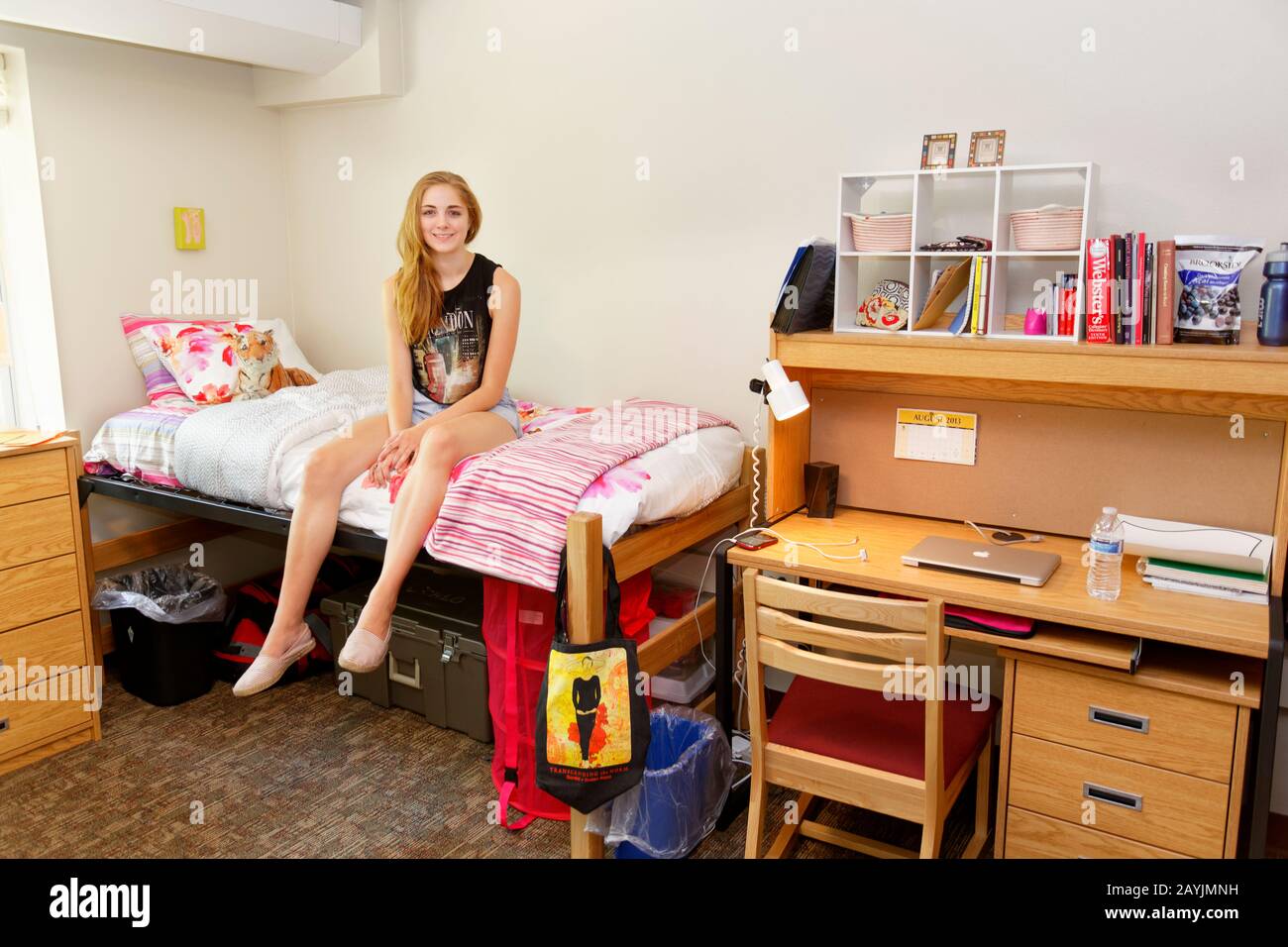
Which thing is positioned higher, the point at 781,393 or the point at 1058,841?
→ the point at 781,393

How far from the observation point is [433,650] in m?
2.89

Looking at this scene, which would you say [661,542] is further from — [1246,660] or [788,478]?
[1246,660]

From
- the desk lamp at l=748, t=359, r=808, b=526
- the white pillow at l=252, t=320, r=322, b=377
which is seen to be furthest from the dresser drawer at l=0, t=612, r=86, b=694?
the desk lamp at l=748, t=359, r=808, b=526

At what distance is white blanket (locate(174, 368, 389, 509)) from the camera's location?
2.80 metres

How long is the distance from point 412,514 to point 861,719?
3.74ft

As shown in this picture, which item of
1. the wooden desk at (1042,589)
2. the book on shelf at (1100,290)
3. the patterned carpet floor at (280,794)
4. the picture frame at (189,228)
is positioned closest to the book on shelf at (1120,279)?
the book on shelf at (1100,290)

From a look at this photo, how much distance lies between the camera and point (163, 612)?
10.0 feet

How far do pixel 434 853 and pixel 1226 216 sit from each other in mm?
2269

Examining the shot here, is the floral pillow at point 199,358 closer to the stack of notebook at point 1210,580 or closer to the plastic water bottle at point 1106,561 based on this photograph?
the plastic water bottle at point 1106,561

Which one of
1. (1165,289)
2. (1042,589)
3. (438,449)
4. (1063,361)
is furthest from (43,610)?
(1165,289)

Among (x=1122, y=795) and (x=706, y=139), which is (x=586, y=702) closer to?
(x=1122, y=795)

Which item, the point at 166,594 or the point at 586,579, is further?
the point at 166,594

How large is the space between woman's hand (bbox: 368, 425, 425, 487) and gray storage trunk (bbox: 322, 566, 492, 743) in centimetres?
46
